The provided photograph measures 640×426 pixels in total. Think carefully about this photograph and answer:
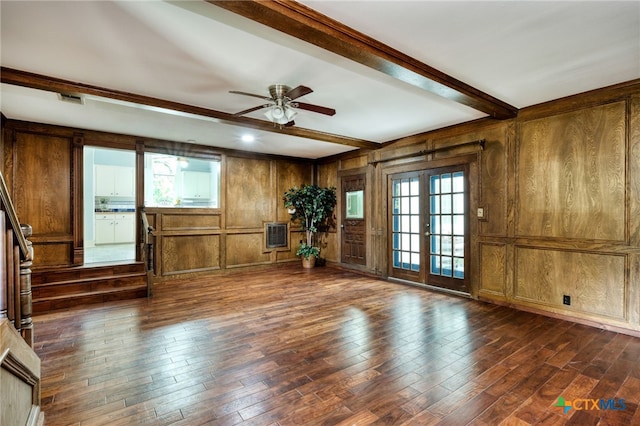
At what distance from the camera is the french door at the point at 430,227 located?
15.5 feet

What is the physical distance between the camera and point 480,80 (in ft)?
10.2

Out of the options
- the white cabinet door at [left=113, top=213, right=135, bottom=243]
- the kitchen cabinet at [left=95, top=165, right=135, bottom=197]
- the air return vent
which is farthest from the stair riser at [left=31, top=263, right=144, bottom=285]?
the kitchen cabinet at [left=95, top=165, right=135, bottom=197]

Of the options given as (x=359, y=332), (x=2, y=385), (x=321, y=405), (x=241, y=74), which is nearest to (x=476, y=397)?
(x=321, y=405)

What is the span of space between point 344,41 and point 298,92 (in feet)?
2.52

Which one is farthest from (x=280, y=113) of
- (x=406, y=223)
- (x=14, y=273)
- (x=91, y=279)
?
(x=91, y=279)

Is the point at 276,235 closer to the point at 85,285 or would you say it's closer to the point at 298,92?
the point at 85,285

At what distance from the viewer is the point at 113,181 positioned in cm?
805

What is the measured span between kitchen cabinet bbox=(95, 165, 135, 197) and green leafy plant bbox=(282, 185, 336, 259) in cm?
444

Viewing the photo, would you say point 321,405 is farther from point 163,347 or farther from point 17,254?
point 17,254

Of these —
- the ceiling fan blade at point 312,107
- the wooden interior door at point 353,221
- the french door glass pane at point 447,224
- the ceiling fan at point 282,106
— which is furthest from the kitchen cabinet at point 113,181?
the french door glass pane at point 447,224

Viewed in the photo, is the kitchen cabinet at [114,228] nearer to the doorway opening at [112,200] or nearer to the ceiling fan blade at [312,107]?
the doorway opening at [112,200]

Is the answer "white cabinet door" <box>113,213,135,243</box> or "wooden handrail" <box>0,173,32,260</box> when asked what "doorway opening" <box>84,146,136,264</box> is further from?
"wooden handrail" <box>0,173,32,260</box>

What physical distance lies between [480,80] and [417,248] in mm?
3000

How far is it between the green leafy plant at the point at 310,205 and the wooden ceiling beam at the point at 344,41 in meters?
3.99
